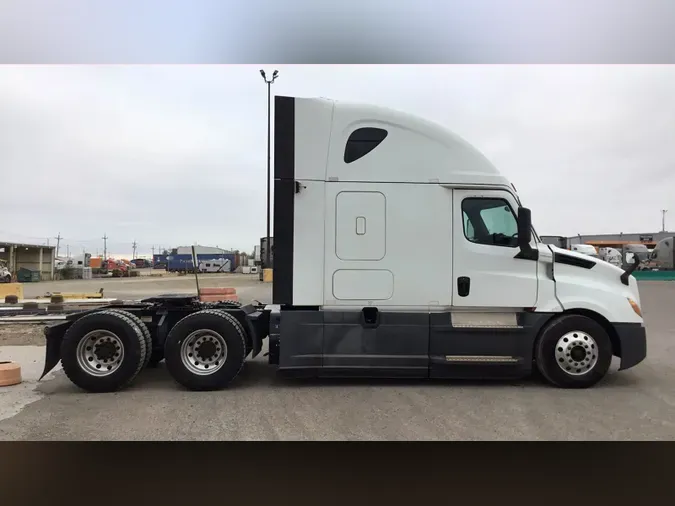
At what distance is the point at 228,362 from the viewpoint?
6199mm

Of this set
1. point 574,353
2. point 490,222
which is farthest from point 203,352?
point 574,353

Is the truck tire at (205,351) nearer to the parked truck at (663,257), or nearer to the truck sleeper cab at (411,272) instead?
the truck sleeper cab at (411,272)

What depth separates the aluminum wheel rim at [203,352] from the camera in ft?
20.4

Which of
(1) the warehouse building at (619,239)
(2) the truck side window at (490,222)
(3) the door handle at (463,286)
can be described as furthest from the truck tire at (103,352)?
(1) the warehouse building at (619,239)

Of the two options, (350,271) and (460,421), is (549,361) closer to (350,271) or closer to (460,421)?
(460,421)

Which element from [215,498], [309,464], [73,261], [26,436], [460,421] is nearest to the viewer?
[215,498]

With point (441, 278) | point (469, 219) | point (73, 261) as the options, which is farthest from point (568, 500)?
point (73, 261)

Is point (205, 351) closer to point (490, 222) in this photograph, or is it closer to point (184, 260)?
point (490, 222)

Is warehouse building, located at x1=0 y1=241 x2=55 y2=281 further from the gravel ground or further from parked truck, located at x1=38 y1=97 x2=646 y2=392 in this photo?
parked truck, located at x1=38 y1=97 x2=646 y2=392

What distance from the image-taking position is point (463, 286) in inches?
251

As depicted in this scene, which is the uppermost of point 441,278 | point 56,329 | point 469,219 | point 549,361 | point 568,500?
point 469,219

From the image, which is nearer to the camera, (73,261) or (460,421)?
(460,421)

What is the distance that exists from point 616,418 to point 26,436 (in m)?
6.34

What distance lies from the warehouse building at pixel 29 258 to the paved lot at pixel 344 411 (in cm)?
3686
